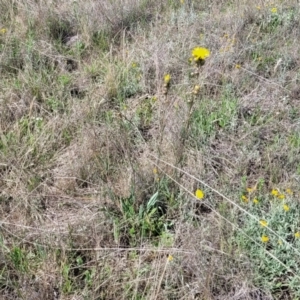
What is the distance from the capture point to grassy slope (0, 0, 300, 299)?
5.91 feet

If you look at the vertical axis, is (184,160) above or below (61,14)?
below

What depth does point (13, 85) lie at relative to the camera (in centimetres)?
288

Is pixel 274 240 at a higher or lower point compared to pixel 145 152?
lower

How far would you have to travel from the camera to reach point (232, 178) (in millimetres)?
2326

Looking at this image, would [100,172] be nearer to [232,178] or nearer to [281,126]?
[232,178]

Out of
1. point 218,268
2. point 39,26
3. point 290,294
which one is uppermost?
point 39,26

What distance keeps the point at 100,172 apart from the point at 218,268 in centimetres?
84

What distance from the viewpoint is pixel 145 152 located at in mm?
2303

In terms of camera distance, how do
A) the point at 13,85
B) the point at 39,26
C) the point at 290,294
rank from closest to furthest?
the point at 290,294, the point at 13,85, the point at 39,26

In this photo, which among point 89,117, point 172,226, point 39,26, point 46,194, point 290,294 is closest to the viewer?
point 290,294

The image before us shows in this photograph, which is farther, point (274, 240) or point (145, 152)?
point (145, 152)

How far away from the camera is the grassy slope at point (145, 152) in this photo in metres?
1.80

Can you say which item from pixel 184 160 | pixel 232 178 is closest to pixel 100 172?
pixel 184 160

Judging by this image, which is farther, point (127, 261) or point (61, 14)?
point (61, 14)
